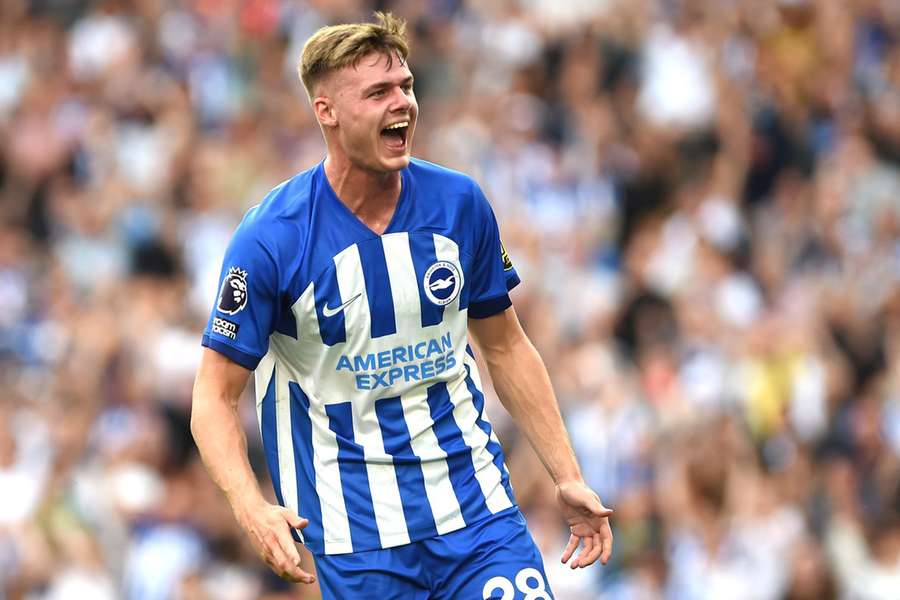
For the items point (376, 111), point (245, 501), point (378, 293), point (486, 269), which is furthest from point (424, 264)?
point (245, 501)

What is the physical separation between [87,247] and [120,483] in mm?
2958

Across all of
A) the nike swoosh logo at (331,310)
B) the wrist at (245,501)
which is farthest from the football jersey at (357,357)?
the wrist at (245,501)

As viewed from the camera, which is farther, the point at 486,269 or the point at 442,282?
the point at 486,269

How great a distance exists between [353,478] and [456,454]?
1.20 feet

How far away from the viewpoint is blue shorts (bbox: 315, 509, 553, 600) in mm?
5543

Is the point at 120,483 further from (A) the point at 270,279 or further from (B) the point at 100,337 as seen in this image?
(A) the point at 270,279

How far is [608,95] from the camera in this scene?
14312 millimetres

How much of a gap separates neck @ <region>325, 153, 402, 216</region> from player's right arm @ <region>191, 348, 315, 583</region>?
26.5 inches

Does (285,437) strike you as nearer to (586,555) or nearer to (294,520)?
(294,520)

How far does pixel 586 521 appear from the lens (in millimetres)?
5891

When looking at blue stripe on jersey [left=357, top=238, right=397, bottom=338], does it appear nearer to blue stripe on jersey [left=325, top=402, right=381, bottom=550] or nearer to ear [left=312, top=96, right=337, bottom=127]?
blue stripe on jersey [left=325, top=402, right=381, bottom=550]

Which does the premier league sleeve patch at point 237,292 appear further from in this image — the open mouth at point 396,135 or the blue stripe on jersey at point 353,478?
the open mouth at point 396,135

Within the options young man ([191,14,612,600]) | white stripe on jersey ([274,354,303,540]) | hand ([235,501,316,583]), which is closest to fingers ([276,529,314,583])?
hand ([235,501,316,583])

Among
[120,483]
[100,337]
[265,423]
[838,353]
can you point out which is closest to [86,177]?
[100,337]
